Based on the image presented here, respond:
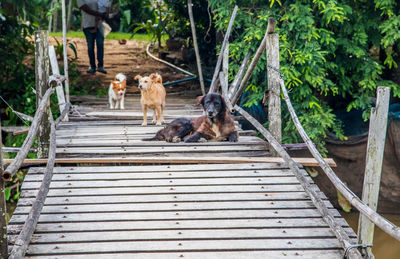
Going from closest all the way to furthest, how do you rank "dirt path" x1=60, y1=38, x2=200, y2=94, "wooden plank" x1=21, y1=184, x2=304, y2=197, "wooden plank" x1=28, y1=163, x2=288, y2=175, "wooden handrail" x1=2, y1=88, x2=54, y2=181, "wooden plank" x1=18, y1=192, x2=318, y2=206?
"wooden handrail" x1=2, y1=88, x2=54, y2=181 < "wooden plank" x1=18, y1=192, x2=318, y2=206 < "wooden plank" x1=21, y1=184, x2=304, y2=197 < "wooden plank" x1=28, y1=163, x2=288, y2=175 < "dirt path" x1=60, y1=38, x2=200, y2=94

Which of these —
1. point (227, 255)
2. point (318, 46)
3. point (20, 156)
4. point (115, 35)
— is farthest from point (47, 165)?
point (115, 35)

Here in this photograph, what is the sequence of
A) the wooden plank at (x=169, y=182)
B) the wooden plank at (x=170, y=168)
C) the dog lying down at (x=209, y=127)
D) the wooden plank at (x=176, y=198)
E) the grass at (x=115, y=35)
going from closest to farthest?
the wooden plank at (x=176, y=198), the wooden plank at (x=169, y=182), the wooden plank at (x=170, y=168), the dog lying down at (x=209, y=127), the grass at (x=115, y=35)

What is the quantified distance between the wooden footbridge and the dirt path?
6.00 meters

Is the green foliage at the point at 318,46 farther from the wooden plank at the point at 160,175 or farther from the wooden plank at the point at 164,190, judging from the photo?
the wooden plank at the point at 164,190

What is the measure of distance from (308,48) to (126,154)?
3684mm

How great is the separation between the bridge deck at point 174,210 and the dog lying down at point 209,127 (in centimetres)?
48

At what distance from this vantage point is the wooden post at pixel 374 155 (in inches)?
136

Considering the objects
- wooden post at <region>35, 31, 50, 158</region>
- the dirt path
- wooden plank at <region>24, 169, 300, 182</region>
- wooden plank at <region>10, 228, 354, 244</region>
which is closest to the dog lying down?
wooden plank at <region>24, 169, 300, 182</region>

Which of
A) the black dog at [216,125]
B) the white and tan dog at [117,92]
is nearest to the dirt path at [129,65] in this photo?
the white and tan dog at [117,92]

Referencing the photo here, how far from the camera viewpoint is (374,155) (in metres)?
3.53

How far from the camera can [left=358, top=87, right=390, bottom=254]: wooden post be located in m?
3.45

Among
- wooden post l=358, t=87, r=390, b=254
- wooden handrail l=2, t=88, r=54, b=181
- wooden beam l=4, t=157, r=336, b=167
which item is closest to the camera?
wooden handrail l=2, t=88, r=54, b=181

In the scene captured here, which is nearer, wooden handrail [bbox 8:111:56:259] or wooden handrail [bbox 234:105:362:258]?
wooden handrail [bbox 8:111:56:259]

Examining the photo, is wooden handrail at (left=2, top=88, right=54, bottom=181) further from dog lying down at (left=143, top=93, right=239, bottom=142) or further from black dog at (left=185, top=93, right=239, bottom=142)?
black dog at (left=185, top=93, right=239, bottom=142)
